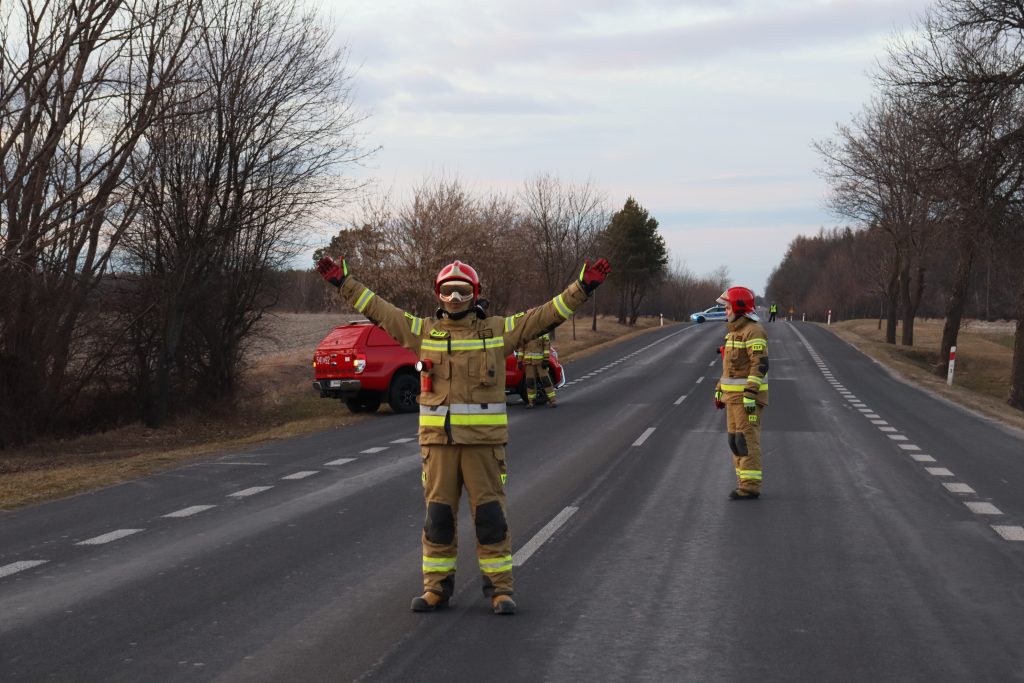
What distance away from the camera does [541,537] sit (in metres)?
9.09

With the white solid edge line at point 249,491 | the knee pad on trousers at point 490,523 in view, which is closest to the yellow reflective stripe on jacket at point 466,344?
the knee pad on trousers at point 490,523

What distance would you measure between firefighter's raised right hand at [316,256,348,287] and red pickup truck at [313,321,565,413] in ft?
51.4

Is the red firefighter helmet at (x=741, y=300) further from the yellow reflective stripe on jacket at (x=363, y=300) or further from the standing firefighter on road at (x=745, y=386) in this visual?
the yellow reflective stripe on jacket at (x=363, y=300)

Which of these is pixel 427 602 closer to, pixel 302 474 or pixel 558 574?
pixel 558 574

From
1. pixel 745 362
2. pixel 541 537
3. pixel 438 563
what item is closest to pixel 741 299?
pixel 745 362

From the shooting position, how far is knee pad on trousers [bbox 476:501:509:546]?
21.9 feet

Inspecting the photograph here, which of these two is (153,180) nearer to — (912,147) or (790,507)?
(790,507)

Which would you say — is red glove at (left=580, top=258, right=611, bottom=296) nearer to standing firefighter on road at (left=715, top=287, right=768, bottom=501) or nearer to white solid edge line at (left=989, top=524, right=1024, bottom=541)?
white solid edge line at (left=989, top=524, right=1024, bottom=541)

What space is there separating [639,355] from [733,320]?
35.4 metres

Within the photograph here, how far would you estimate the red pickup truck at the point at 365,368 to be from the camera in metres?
22.8

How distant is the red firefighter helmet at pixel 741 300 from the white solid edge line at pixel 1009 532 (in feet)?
9.90

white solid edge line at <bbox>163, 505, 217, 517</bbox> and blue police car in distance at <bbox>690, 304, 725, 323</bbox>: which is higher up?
blue police car in distance at <bbox>690, 304, 725, 323</bbox>

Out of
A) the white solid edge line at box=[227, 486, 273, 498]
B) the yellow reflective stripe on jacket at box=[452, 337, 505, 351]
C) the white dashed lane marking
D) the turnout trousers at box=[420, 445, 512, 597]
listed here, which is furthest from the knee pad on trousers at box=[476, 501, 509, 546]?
the white dashed lane marking

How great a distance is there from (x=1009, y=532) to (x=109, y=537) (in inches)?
286
